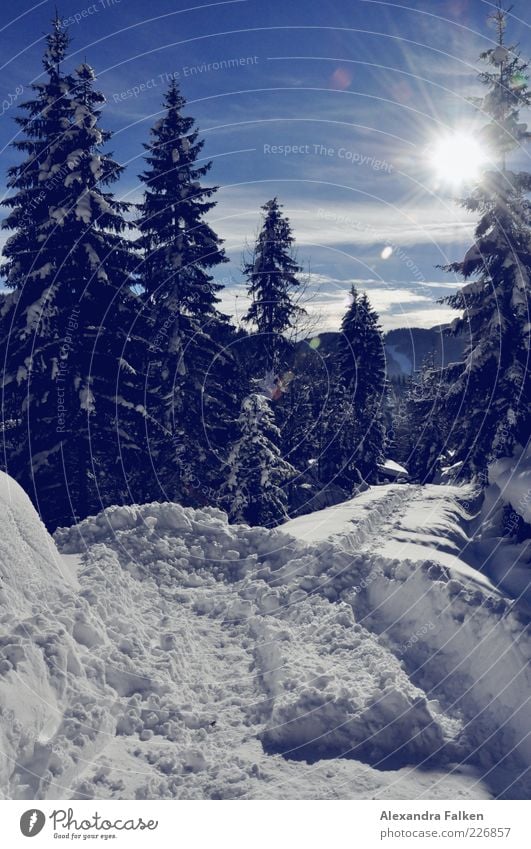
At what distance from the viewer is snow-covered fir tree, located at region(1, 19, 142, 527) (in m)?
18.9

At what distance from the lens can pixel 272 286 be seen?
1178 inches

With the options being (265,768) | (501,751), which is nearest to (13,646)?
(265,768)

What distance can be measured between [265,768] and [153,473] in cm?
1475

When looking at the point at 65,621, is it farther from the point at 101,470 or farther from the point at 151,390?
the point at 151,390

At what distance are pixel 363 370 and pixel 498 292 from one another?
21877 mm

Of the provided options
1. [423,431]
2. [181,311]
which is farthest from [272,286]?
[423,431]

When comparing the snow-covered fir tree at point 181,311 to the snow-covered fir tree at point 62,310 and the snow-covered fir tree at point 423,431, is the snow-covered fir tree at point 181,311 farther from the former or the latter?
the snow-covered fir tree at point 423,431

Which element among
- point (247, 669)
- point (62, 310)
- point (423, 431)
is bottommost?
point (247, 669)

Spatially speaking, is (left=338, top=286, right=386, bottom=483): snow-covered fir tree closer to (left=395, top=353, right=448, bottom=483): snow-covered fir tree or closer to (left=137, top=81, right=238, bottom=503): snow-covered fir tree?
(left=395, top=353, right=448, bottom=483): snow-covered fir tree

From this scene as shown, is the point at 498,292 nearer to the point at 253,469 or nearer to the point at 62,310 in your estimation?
the point at 253,469

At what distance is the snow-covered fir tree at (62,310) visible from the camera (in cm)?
1894

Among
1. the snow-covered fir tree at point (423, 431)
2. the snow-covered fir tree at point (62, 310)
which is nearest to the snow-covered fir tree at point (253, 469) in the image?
the snow-covered fir tree at point (62, 310)

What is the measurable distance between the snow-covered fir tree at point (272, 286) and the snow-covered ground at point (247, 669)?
17449 millimetres

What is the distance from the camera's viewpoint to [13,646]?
764 cm
